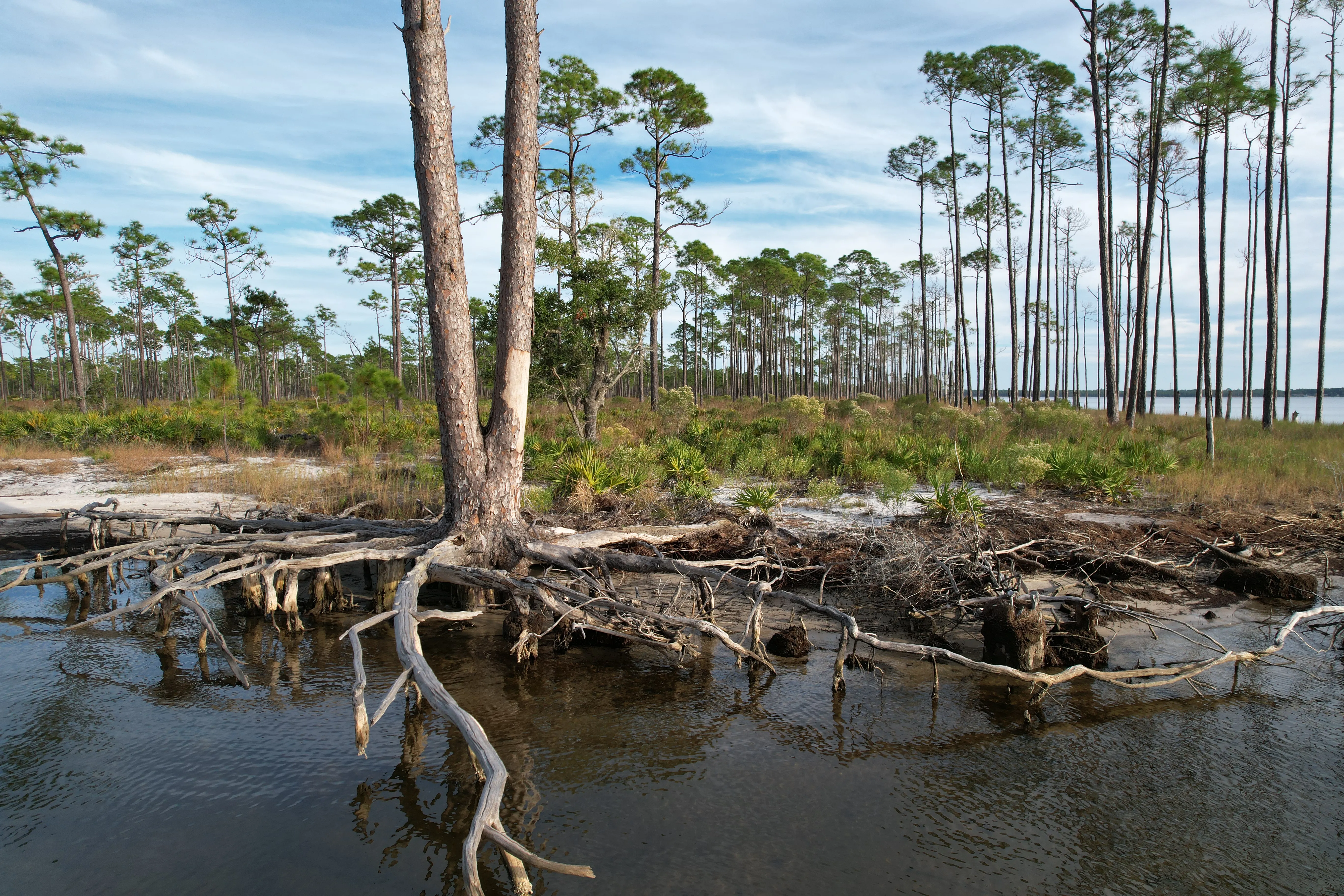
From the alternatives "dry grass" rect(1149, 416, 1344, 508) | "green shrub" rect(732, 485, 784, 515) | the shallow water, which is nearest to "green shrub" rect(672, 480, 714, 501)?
A: "green shrub" rect(732, 485, 784, 515)

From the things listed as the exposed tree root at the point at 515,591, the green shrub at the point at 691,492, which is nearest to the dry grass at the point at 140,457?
the exposed tree root at the point at 515,591

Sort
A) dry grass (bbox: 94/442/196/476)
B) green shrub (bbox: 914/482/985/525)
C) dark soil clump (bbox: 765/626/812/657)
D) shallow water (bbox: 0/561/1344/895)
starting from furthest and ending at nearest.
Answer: dry grass (bbox: 94/442/196/476), green shrub (bbox: 914/482/985/525), dark soil clump (bbox: 765/626/812/657), shallow water (bbox: 0/561/1344/895)

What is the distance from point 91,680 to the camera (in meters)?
5.35

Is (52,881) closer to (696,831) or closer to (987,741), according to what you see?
(696,831)

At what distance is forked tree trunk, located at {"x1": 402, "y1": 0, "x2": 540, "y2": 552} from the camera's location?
5.84 meters

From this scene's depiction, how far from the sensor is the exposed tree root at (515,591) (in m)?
4.42

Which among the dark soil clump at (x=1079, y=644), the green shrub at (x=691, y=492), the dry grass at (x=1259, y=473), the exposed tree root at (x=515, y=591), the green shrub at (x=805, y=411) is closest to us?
the exposed tree root at (x=515, y=591)

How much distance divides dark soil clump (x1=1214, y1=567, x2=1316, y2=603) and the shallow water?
147cm

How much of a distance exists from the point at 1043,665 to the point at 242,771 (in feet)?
19.4

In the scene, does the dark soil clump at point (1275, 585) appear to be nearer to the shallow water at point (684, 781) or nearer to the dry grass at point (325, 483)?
the shallow water at point (684, 781)

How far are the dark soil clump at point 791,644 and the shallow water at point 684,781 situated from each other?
0.60ft

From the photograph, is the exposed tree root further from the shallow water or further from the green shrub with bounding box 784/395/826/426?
the green shrub with bounding box 784/395/826/426

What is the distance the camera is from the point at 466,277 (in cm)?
614

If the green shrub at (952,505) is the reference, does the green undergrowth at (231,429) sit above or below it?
above
